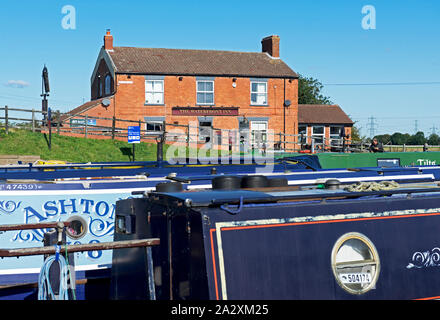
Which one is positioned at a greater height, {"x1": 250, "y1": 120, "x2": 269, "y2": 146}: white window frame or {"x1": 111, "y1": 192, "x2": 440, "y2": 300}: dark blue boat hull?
{"x1": 250, "y1": 120, "x2": 269, "y2": 146}: white window frame

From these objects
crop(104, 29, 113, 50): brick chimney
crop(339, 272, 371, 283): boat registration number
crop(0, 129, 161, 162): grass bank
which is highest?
crop(104, 29, 113, 50): brick chimney

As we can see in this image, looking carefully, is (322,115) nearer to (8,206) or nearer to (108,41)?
(108,41)

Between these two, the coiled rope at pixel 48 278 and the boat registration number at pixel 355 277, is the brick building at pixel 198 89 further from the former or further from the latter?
the boat registration number at pixel 355 277

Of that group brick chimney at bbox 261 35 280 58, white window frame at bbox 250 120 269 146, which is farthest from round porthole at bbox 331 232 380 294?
brick chimney at bbox 261 35 280 58

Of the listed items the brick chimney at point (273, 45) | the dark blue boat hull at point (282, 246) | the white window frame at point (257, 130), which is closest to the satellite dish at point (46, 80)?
the white window frame at point (257, 130)

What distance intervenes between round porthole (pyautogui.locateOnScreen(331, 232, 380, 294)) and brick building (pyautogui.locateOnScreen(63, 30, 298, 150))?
80.8 feet

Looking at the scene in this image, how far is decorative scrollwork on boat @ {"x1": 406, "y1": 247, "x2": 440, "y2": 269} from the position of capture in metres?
4.82

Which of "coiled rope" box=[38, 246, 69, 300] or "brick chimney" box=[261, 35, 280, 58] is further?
"brick chimney" box=[261, 35, 280, 58]

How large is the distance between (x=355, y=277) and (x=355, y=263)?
0.12 meters

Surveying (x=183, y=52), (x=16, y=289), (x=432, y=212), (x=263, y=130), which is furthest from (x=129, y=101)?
(x=432, y=212)

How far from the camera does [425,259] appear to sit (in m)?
4.88

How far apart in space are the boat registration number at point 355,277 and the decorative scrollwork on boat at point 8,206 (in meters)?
4.82

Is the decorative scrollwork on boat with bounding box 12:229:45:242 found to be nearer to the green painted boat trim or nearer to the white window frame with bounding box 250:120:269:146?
the green painted boat trim
